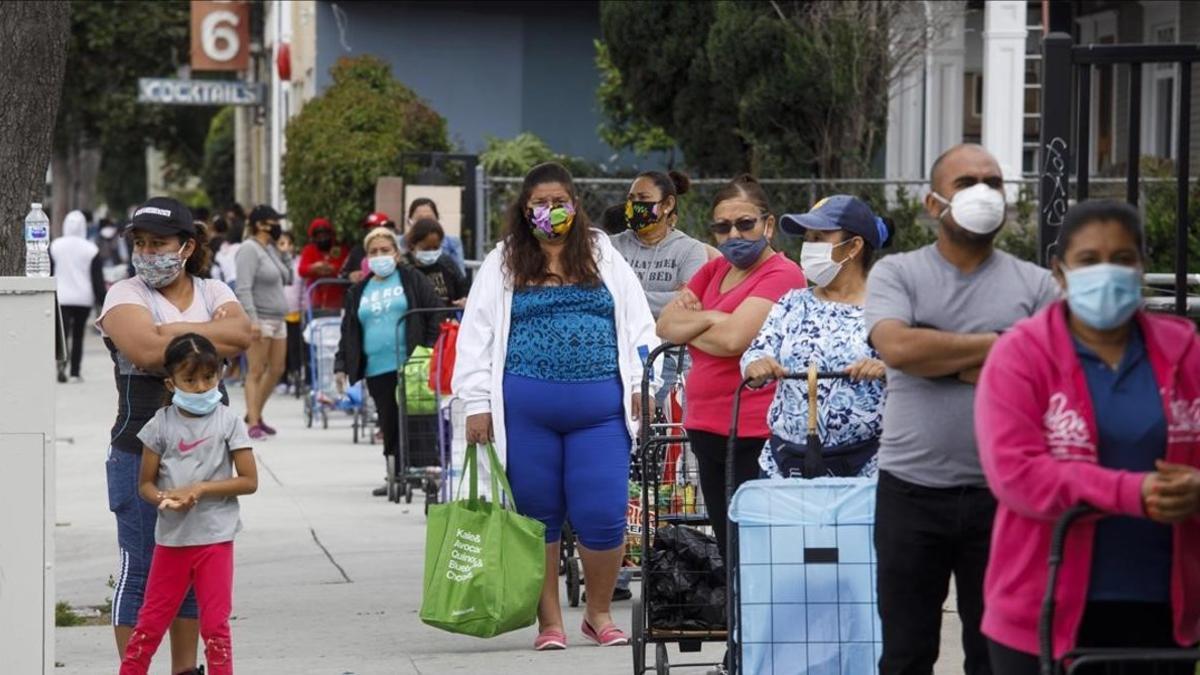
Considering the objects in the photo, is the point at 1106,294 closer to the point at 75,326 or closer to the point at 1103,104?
the point at 1103,104

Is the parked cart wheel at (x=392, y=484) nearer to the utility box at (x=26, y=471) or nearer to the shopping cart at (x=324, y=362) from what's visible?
the shopping cart at (x=324, y=362)

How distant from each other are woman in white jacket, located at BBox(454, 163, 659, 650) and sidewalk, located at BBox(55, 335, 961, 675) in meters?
0.71

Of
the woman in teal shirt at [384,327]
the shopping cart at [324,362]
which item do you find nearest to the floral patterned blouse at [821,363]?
the woman in teal shirt at [384,327]

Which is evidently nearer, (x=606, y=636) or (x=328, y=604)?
(x=606, y=636)

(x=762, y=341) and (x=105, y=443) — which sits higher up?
(x=762, y=341)

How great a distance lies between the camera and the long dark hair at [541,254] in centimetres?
843

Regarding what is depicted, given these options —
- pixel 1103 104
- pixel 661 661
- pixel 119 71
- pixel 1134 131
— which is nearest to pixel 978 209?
pixel 1134 131

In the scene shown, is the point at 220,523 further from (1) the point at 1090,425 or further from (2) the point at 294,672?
(1) the point at 1090,425

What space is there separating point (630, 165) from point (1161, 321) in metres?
25.9

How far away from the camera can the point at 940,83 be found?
23.0 m

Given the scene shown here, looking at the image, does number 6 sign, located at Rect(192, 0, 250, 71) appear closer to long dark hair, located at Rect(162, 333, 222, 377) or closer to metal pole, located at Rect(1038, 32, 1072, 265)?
long dark hair, located at Rect(162, 333, 222, 377)

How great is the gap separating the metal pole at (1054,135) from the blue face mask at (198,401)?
2759 mm

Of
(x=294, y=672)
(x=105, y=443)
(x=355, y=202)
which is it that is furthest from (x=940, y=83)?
(x=294, y=672)

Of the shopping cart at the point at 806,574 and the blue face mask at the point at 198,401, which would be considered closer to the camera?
the shopping cart at the point at 806,574
